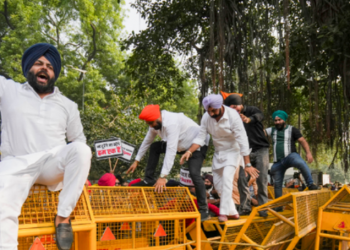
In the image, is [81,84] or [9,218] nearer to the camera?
[9,218]

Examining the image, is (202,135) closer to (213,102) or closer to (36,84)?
(213,102)

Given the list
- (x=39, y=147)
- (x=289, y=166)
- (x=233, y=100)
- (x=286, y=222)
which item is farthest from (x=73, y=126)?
(x=289, y=166)

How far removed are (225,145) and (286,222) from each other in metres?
1.23

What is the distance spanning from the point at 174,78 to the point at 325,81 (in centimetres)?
442

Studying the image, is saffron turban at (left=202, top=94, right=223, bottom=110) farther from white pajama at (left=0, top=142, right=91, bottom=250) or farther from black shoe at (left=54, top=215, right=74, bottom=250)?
black shoe at (left=54, top=215, right=74, bottom=250)

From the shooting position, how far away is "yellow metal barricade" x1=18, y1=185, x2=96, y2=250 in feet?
7.93

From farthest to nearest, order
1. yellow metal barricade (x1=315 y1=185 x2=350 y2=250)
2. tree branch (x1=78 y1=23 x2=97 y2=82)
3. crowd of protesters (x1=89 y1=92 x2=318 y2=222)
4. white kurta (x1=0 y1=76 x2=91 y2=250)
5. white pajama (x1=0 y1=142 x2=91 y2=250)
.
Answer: tree branch (x1=78 y1=23 x2=97 y2=82) < crowd of protesters (x1=89 y1=92 x2=318 y2=222) < yellow metal barricade (x1=315 y1=185 x2=350 y2=250) < white kurta (x1=0 y1=76 x2=91 y2=250) < white pajama (x1=0 y1=142 x2=91 y2=250)

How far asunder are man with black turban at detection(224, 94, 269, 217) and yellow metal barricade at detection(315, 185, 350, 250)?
0.95m

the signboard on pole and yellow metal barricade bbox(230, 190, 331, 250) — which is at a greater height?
the signboard on pole

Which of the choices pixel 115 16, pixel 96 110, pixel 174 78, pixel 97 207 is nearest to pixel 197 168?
pixel 97 207

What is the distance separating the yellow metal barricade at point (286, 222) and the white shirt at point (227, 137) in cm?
79

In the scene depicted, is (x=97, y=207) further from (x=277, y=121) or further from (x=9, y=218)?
(x=277, y=121)

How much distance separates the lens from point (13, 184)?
7.79 ft

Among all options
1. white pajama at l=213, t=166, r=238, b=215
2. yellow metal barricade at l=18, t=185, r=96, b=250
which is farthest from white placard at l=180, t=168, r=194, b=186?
yellow metal barricade at l=18, t=185, r=96, b=250
